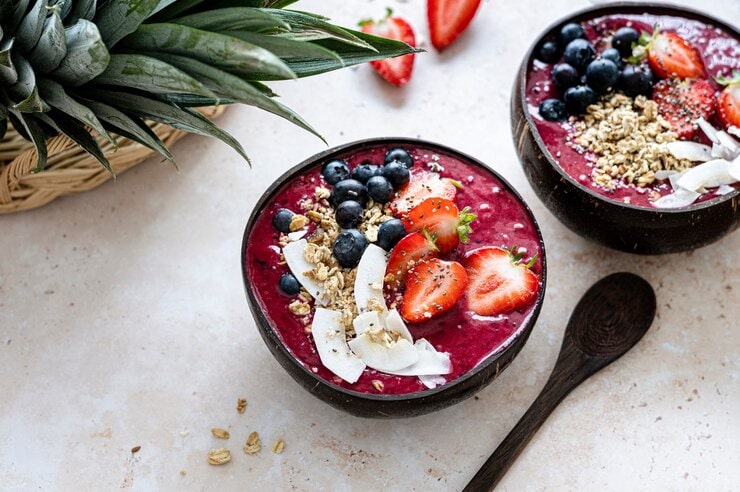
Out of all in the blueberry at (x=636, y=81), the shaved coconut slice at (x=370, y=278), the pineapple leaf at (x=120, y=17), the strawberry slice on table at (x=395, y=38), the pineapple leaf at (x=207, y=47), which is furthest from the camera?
the strawberry slice on table at (x=395, y=38)

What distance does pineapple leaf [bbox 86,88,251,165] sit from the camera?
174cm

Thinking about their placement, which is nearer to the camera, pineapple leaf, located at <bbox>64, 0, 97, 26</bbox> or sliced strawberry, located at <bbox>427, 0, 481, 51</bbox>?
pineapple leaf, located at <bbox>64, 0, 97, 26</bbox>

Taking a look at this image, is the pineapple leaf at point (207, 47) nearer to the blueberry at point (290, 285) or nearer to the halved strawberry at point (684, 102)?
the blueberry at point (290, 285)

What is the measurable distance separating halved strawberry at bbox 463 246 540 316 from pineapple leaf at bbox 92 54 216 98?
68cm

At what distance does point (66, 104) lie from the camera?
1.64 meters

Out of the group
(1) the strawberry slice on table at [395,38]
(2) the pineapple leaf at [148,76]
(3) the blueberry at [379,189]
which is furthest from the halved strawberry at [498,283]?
(1) the strawberry slice on table at [395,38]

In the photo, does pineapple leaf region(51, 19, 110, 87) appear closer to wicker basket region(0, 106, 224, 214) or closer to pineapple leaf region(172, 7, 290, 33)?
pineapple leaf region(172, 7, 290, 33)

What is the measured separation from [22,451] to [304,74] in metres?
1.04

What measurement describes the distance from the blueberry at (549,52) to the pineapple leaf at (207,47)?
2.84 feet

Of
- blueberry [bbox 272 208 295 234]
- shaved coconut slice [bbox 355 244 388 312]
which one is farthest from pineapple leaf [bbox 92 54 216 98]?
shaved coconut slice [bbox 355 244 388 312]

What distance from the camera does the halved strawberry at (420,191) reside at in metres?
1.92

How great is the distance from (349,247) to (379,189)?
159 millimetres

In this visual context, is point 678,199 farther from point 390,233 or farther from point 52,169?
point 52,169

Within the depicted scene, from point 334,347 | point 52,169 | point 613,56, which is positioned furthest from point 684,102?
point 52,169
